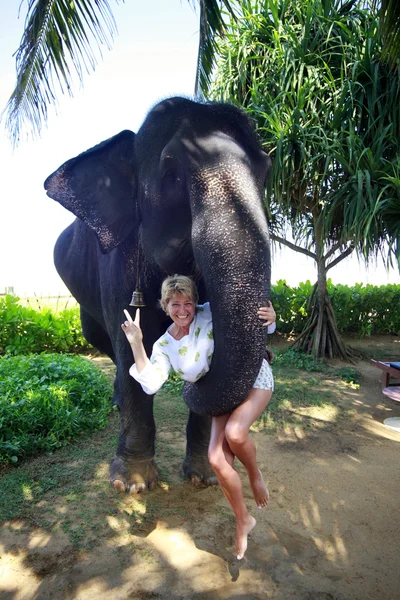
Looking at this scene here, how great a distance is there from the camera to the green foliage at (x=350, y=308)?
9.65m

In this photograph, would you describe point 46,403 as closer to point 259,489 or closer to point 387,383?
point 259,489

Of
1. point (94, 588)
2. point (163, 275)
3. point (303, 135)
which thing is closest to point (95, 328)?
point (163, 275)

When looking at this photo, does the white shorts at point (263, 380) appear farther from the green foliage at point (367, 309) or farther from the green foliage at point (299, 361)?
the green foliage at point (367, 309)

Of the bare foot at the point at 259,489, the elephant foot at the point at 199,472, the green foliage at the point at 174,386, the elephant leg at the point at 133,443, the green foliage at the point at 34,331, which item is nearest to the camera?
the bare foot at the point at 259,489

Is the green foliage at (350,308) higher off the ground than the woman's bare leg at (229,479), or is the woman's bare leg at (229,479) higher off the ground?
the green foliage at (350,308)

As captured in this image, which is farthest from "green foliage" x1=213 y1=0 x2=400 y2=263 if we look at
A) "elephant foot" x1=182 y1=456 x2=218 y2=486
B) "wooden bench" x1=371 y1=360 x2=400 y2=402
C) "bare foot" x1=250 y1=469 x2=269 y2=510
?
"bare foot" x1=250 y1=469 x2=269 y2=510

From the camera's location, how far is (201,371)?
2.30 m

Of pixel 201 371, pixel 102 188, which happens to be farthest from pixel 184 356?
pixel 102 188

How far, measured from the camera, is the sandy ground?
2398 millimetres

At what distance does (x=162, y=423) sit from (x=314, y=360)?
3490 mm

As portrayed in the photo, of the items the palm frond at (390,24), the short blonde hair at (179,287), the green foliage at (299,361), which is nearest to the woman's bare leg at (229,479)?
the short blonde hair at (179,287)

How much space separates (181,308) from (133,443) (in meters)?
1.43

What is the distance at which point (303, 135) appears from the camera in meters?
6.63

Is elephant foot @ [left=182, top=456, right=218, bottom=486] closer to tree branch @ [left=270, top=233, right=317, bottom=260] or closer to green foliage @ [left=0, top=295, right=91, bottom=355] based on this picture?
green foliage @ [left=0, top=295, right=91, bottom=355]
